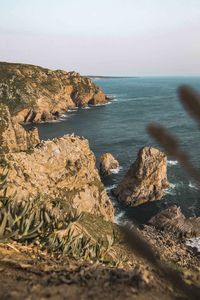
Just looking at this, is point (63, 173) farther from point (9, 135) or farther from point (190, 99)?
point (190, 99)

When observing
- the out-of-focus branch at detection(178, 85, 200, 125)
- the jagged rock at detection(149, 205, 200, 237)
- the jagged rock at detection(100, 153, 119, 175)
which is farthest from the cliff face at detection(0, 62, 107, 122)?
the out-of-focus branch at detection(178, 85, 200, 125)

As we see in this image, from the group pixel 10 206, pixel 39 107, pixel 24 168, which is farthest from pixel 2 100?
pixel 10 206

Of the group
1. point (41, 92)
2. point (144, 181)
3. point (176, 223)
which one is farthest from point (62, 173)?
point (41, 92)

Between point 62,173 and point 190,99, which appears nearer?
point 190,99

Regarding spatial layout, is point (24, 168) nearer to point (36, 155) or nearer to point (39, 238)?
point (36, 155)

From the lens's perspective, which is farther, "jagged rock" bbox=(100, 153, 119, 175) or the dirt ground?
"jagged rock" bbox=(100, 153, 119, 175)

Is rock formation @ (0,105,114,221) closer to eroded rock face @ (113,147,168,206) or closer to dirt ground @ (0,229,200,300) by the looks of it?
eroded rock face @ (113,147,168,206)
